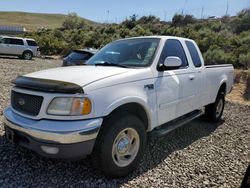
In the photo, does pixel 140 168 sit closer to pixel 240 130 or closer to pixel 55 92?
pixel 55 92

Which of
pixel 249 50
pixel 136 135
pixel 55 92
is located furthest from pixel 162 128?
pixel 249 50

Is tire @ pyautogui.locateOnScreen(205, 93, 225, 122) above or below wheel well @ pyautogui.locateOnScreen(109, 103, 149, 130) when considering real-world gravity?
below

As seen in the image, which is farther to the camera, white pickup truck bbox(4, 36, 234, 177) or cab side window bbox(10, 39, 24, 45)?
cab side window bbox(10, 39, 24, 45)

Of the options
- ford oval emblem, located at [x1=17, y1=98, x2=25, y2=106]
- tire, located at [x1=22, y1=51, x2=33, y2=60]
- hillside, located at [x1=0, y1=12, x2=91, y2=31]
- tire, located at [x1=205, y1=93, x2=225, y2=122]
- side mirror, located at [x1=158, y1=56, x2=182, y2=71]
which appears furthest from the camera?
hillside, located at [x1=0, y1=12, x2=91, y2=31]

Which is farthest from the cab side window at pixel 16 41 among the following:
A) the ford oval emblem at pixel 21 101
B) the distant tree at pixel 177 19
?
the distant tree at pixel 177 19

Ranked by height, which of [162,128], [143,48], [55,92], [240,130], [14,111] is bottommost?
[240,130]

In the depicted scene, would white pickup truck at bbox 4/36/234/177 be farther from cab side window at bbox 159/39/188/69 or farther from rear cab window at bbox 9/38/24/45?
rear cab window at bbox 9/38/24/45

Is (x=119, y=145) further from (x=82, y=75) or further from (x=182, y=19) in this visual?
(x=182, y=19)

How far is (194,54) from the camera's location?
5.73 meters

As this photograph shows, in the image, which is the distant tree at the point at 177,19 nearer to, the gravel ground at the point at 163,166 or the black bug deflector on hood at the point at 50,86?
the gravel ground at the point at 163,166

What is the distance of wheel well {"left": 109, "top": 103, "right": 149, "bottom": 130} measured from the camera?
3.68 meters

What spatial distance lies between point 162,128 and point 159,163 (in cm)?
61

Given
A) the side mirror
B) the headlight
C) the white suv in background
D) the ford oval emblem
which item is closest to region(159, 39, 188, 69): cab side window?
the side mirror

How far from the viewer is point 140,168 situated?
4.17 metres
